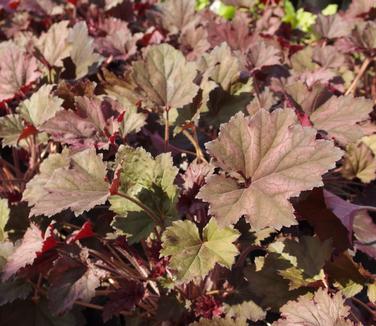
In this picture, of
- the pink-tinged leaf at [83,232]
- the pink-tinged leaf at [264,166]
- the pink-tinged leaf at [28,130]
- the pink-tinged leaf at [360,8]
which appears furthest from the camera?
the pink-tinged leaf at [360,8]

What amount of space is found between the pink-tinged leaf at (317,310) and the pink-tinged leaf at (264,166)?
21cm

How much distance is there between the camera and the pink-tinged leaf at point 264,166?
1.09m

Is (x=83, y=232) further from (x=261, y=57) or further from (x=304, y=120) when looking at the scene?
(x=261, y=57)

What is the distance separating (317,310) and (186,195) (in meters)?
0.41

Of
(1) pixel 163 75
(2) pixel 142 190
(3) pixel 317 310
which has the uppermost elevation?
(1) pixel 163 75

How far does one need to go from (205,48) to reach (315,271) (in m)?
1.20

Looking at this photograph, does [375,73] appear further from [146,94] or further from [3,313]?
[3,313]

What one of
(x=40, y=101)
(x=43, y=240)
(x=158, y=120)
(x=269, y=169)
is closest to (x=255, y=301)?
(x=269, y=169)

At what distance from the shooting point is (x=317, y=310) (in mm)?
1131

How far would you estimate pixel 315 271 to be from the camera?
49.3 inches

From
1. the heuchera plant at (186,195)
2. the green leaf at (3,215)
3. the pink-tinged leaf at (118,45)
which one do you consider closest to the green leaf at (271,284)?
the heuchera plant at (186,195)

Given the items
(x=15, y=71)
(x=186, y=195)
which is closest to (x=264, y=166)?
(x=186, y=195)

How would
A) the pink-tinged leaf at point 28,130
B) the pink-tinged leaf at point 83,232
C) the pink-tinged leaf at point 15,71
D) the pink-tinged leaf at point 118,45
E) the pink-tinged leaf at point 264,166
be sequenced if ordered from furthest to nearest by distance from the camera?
the pink-tinged leaf at point 118,45 → the pink-tinged leaf at point 15,71 → the pink-tinged leaf at point 28,130 → the pink-tinged leaf at point 83,232 → the pink-tinged leaf at point 264,166

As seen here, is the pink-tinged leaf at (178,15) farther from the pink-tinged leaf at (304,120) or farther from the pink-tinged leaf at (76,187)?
the pink-tinged leaf at (76,187)
